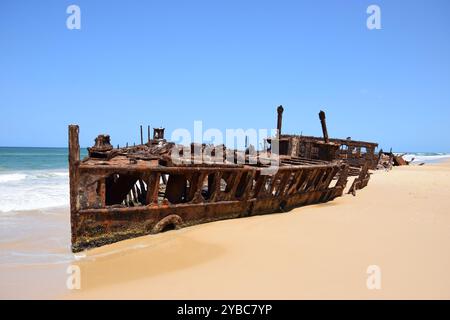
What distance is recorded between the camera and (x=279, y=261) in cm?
561

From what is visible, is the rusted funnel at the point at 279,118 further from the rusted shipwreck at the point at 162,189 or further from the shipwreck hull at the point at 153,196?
the shipwreck hull at the point at 153,196

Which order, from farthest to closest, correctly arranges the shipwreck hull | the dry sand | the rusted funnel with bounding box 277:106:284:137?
the rusted funnel with bounding box 277:106:284:137 < the shipwreck hull < the dry sand

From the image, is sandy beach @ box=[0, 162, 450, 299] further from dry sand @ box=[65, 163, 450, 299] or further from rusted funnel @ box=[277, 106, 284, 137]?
rusted funnel @ box=[277, 106, 284, 137]

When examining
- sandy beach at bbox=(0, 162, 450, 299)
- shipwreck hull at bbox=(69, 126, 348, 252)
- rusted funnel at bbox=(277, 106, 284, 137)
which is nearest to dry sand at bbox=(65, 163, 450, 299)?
sandy beach at bbox=(0, 162, 450, 299)

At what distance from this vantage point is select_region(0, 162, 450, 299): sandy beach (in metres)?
4.60

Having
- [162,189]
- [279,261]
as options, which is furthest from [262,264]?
[162,189]

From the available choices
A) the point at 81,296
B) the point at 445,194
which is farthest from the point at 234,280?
the point at 445,194

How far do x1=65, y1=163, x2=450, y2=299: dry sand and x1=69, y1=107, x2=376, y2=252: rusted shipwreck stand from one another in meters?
0.32

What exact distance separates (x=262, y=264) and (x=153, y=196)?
2.53 meters

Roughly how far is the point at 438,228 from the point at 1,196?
52.4 ft

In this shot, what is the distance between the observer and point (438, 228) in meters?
7.88

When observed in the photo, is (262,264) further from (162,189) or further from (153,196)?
(162,189)
